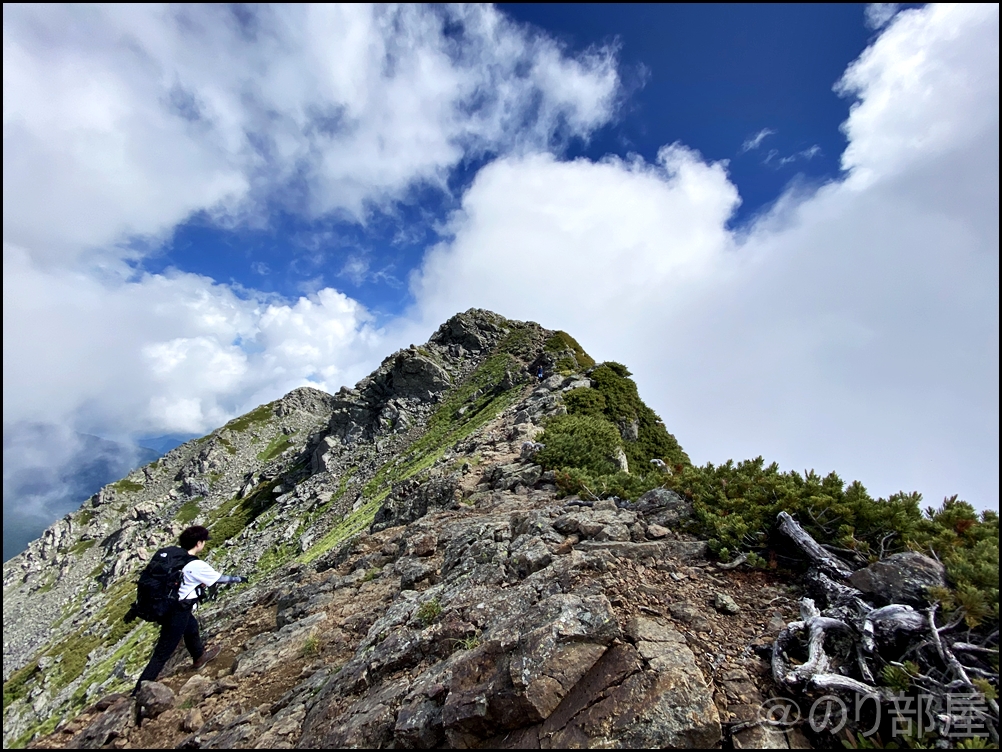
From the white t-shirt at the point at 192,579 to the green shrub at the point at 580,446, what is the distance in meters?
11.2

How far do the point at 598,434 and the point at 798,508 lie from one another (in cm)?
1245

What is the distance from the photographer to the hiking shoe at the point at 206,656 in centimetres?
953

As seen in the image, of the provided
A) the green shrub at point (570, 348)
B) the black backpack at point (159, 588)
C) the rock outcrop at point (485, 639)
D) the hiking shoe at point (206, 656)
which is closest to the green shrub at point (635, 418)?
the rock outcrop at point (485, 639)

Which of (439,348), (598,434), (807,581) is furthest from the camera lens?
(439,348)

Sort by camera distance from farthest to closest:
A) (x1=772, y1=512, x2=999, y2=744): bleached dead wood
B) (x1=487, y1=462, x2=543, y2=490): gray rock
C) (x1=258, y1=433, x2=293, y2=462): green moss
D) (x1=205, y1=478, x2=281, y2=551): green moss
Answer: (x1=258, y1=433, x2=293, y2=462): green moss < (x1=205, y1=478, x2=281, y2=551): green moss < (x1=487, y1=462, x2=543, y2=490): gray rock < (x1=772, y1=512, x2=999, y2=744): bleached dead wood

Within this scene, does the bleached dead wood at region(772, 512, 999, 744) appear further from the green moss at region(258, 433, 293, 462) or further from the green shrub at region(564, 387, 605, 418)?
the green moss at region(258, 433, 293, 462)

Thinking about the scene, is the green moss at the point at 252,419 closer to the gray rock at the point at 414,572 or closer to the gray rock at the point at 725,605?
the gray rock at the point at 414,572

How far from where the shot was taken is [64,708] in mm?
23641

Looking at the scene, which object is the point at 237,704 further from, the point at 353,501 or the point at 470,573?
the point at 353,501

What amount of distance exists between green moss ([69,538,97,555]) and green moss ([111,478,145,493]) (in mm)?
12736

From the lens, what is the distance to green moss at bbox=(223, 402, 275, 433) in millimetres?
101125

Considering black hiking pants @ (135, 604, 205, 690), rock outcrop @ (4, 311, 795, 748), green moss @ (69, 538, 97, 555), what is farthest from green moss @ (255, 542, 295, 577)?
green moss @ (69, 538, 97, 555)

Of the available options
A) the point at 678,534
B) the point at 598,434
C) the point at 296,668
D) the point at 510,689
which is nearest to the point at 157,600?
the point at 296,668

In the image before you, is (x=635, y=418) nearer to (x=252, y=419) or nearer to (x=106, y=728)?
(x=106, y=728)
